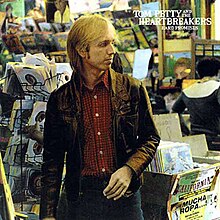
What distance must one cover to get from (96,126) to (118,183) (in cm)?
28

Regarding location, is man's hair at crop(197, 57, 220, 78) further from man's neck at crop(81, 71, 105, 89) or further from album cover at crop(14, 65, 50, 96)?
album cover at crop(14, 65, 50, 96)

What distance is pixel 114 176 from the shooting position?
2.78 metres

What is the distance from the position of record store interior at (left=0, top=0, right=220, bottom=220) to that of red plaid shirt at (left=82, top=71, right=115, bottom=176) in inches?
6.3

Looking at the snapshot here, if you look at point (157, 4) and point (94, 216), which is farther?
point (157, 4)

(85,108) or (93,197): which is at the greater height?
(85,108)

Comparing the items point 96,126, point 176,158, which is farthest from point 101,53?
point 176,158

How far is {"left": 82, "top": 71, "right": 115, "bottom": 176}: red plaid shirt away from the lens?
2.74 meters

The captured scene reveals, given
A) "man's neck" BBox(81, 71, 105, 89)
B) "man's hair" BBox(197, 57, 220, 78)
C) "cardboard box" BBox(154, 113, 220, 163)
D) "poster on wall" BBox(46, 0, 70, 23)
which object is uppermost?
"poster on wall" BBox(46, 0, 70, 23)

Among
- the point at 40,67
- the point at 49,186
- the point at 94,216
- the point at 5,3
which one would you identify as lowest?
the point at 94,216

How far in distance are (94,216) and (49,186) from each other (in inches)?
10.0

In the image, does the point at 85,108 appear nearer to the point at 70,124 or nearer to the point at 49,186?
the point at 70,124

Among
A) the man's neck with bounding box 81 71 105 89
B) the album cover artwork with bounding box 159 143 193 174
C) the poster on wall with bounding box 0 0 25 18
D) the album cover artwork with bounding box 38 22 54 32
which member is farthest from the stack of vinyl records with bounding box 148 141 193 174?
the poster on wall with bounding box 0 0 25 18

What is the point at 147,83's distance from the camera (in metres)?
3.19

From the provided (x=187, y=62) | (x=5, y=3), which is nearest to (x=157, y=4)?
(x=187, y=62)
